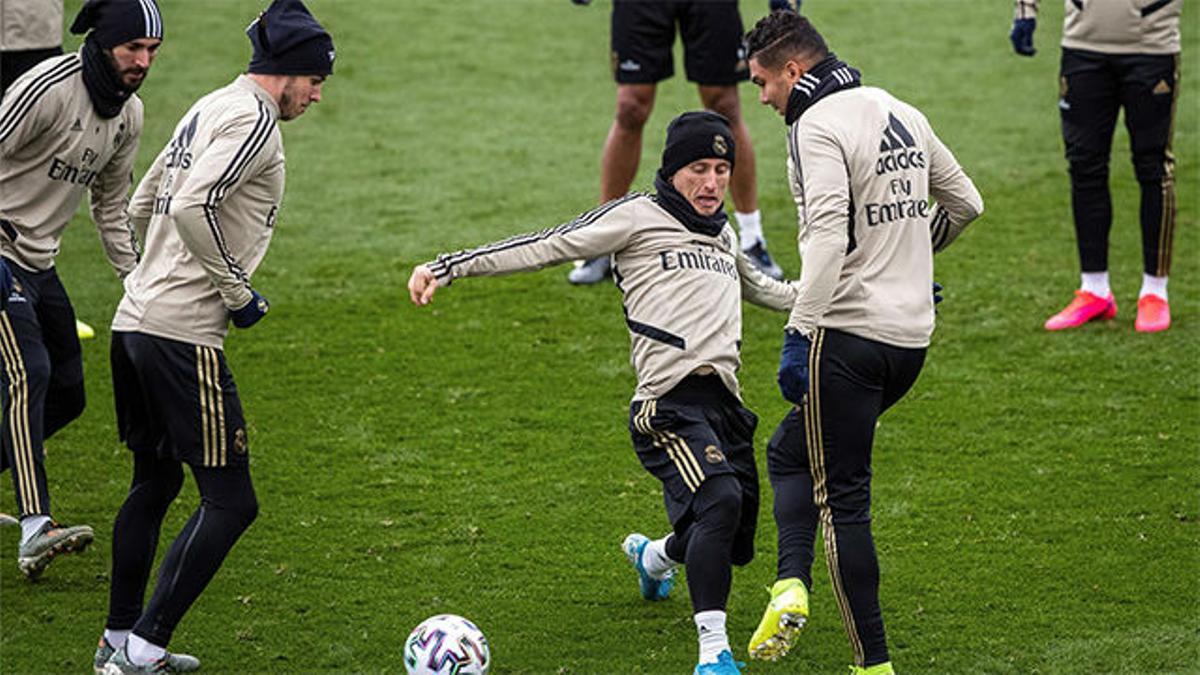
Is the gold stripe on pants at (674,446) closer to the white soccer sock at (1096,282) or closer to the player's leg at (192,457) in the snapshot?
the player's leg at (192,457)

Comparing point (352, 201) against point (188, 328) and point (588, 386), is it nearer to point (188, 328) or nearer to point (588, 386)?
point (588, 386)

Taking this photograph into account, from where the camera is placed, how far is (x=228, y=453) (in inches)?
221

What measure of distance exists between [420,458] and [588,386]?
3.77 feet

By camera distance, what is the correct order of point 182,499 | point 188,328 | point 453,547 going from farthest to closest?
point 182,499 → point 453,547 → point 188,328

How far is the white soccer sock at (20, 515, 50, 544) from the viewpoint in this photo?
→ 645 centimetres

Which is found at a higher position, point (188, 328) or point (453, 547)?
point (188, 328)

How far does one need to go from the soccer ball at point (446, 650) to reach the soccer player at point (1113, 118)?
4802 millimetres

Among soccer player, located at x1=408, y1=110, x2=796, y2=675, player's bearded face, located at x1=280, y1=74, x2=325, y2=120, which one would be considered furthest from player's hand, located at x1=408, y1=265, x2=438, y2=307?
player's bearded face, located at x1=280, y1=74, x2=325, y2=120

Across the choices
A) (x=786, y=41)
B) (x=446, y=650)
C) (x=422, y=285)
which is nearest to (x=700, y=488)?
(x=446, y=650)

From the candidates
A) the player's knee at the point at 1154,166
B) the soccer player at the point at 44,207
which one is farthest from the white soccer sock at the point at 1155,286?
the soccer player at the point at 44,207

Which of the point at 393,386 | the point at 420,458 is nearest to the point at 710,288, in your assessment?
the point at 420,458

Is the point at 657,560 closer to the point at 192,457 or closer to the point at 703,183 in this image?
the point at 703,183

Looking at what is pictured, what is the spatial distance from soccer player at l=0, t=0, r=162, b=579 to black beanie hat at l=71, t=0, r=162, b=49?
0.09m

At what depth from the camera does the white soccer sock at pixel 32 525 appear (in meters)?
6.45
